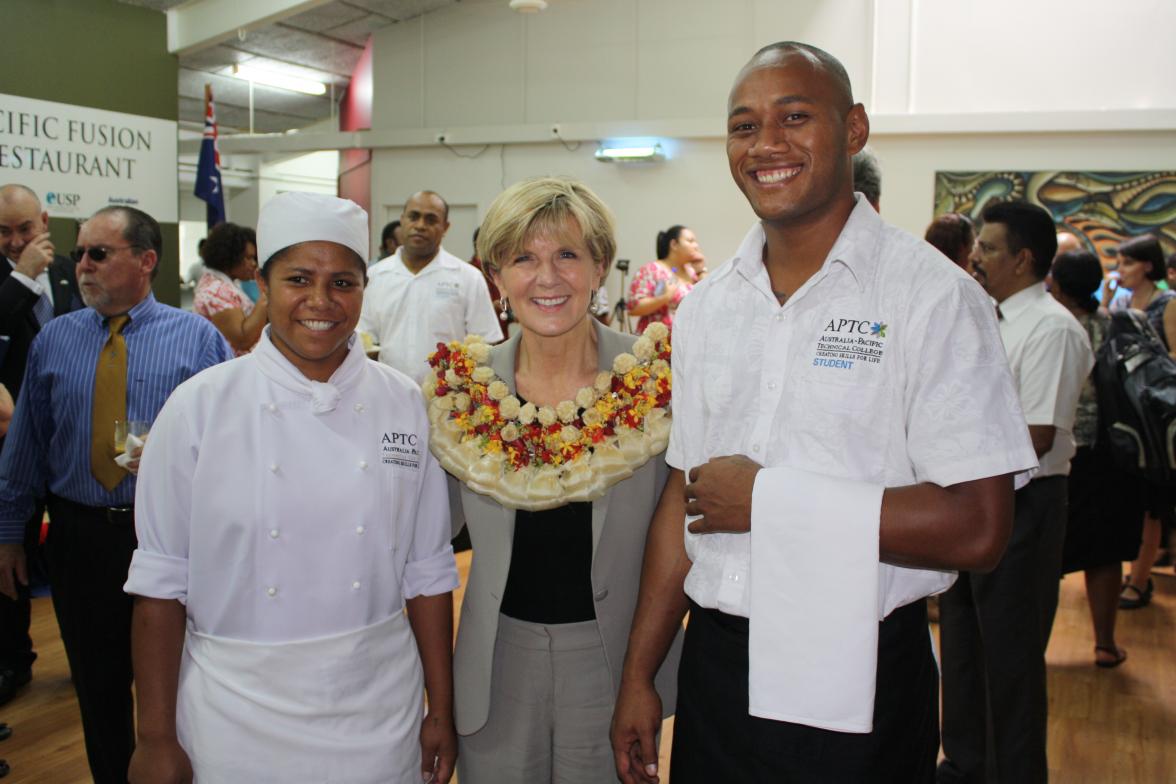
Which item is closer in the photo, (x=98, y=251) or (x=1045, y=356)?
(x=98, y=251)

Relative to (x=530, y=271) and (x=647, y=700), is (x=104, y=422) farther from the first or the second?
(x=647, y=700)

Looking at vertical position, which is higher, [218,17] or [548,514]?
[218,17]

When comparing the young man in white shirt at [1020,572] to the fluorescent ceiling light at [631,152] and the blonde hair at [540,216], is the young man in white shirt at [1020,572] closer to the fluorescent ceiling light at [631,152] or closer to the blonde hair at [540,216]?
the blonde hair at [540,216]

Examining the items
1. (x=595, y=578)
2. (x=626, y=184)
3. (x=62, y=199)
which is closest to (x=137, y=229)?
(x=595, y=578)

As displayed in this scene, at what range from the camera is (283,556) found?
1.62 meters

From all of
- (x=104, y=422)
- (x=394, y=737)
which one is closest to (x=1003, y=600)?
(x=394, y=737)

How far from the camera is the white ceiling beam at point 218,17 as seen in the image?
25.4ft

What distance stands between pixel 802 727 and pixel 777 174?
904 millimetres

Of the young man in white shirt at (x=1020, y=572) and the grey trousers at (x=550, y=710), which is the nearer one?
the grey trousers at (x=550, y=710)

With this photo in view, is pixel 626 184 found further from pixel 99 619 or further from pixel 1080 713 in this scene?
pixel 99 619

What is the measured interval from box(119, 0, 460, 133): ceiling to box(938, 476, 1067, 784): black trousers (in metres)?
8.26

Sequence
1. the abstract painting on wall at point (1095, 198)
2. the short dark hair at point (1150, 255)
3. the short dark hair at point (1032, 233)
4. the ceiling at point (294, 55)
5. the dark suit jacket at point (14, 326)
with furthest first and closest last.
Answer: the ceiling at point (294, 55), the abstract painting on wall at point (1095, 198), the short dark hair at point (1150, 255), the dark suit jacket at point (14, 326), the short dark hair at point (1032, 233)

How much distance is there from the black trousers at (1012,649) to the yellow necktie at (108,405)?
8.93ft

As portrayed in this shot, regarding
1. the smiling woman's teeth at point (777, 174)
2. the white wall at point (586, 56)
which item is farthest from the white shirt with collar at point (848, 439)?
the white wall at point (586, 56)
